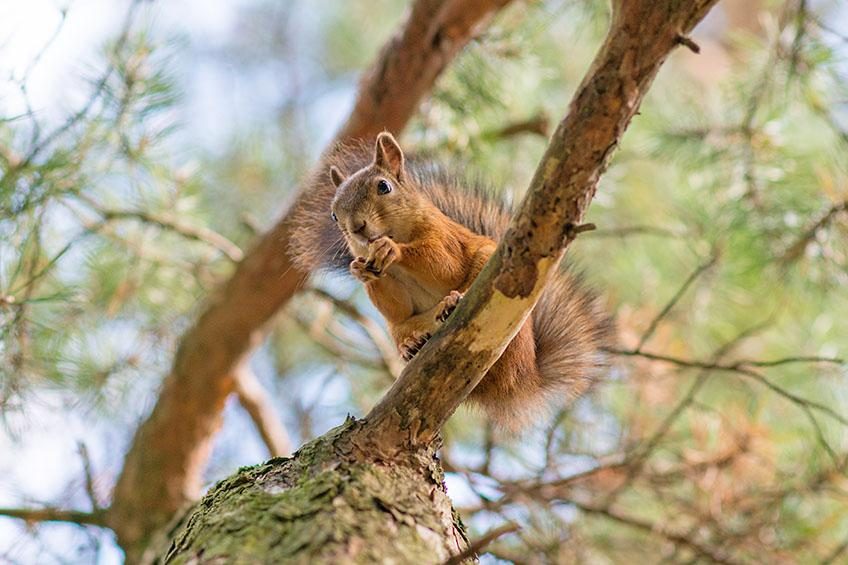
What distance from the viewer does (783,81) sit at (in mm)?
2297

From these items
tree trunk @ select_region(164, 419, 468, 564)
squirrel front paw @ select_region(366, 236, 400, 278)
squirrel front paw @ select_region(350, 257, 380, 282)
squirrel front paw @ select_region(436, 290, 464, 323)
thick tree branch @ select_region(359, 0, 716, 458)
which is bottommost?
tree trunk @ select_region(164, 419, 468, 564)

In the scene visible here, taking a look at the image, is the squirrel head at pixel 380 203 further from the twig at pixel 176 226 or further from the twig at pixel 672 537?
the twig at pixel 672 537

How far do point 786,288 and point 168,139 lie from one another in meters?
1.51

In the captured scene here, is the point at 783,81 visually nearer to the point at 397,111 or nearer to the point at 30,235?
the point at 397,111

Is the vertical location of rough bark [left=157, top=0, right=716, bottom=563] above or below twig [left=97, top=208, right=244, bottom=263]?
below

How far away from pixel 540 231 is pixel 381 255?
0.41 m

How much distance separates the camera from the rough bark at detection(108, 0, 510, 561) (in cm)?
210

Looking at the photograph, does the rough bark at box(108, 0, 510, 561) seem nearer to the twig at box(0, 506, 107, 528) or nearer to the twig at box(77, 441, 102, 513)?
the twig at box(0, 506, 107, 528)

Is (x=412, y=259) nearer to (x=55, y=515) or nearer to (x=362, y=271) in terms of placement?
(x=362, y=271)

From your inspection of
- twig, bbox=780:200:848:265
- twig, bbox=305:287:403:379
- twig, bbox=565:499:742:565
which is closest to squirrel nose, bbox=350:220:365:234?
twig, bbox=305:287:403:379

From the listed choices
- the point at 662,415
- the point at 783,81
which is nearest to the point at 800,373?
the point at 662,415

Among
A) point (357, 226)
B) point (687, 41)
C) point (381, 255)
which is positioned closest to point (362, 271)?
point (381, 255)

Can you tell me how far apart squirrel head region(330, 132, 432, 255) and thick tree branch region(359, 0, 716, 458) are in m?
0.45

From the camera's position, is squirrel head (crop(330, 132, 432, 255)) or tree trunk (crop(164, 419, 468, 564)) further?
squirrel head (crop(330, 132, 432, 255))
